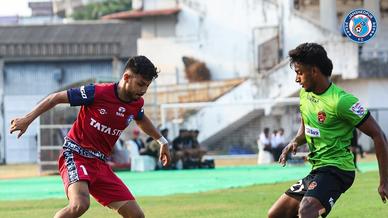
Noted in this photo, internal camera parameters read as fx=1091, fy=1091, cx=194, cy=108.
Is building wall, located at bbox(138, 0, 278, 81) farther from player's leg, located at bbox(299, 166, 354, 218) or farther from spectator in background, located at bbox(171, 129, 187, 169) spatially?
player's leg, located at bbox(299, 166, 354, 218)

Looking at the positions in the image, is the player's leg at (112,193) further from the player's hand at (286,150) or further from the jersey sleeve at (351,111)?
the jersey sleeve at (351,111)

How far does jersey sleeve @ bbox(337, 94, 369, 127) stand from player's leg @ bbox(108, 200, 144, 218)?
238 cm

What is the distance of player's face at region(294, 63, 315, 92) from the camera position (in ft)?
33.0

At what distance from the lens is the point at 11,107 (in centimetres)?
5997

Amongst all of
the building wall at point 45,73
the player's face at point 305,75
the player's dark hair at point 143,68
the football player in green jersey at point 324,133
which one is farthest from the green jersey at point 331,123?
the building wall at point 45,73

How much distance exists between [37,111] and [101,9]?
3826 inches

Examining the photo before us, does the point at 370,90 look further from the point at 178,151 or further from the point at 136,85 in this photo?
the point at 136,85

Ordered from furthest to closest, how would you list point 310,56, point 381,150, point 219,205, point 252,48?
point 252,48 → point 219,205 → point 310,56 → point 381,150

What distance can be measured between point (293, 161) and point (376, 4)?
68.3ft

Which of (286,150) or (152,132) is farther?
(152,132)

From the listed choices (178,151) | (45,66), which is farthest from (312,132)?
(45,66)

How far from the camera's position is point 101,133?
1127 centimetres

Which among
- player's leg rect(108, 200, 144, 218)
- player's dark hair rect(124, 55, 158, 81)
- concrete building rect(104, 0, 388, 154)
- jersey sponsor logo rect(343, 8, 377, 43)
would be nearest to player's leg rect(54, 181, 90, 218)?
player's leg rect(108, 200, 144, 218)

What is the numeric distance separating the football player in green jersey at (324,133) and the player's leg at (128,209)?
1533 millimetres
